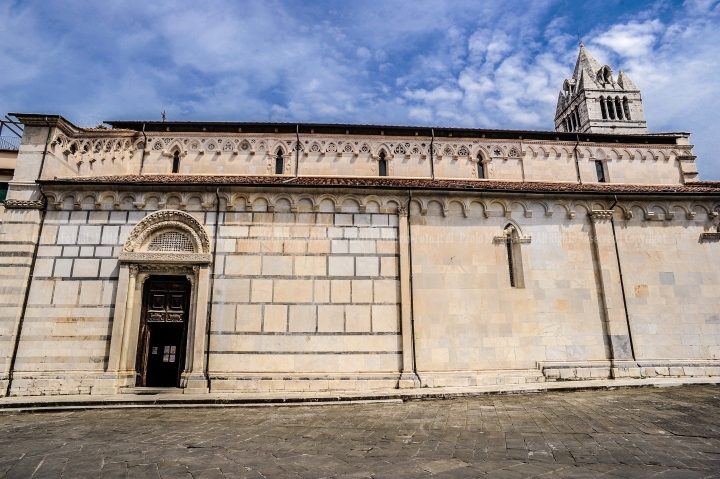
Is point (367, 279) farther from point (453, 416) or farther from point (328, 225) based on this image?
point (453, 416)

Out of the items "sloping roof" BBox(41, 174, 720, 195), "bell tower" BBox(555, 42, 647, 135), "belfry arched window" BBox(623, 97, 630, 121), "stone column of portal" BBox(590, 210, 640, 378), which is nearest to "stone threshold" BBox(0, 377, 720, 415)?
"stone column of portal" BBox(590, 210, 640, 378)

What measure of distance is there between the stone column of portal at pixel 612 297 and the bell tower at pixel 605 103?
31.1m

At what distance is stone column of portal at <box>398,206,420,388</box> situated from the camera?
11.3 meters

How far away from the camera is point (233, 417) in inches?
347

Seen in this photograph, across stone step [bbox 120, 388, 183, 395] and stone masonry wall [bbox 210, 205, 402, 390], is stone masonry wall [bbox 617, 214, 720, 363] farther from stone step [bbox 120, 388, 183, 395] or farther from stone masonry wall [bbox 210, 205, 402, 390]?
stone step [bbox 120, 388, 183, 395]

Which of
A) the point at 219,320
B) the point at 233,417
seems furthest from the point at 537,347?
the point at 219,320

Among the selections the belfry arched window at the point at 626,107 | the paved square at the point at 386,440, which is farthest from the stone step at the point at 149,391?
the belfry arched window at the point at 626,107

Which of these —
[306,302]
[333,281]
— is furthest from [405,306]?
[306,302]

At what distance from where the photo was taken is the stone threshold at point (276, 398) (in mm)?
9906

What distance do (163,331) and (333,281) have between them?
5.49 m

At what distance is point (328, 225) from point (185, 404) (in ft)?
20.9

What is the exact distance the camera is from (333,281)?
39.6 feet

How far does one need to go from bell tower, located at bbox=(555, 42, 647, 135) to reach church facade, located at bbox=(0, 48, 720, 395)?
3134cm

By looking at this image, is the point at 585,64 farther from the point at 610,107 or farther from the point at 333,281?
the point at 333,281
